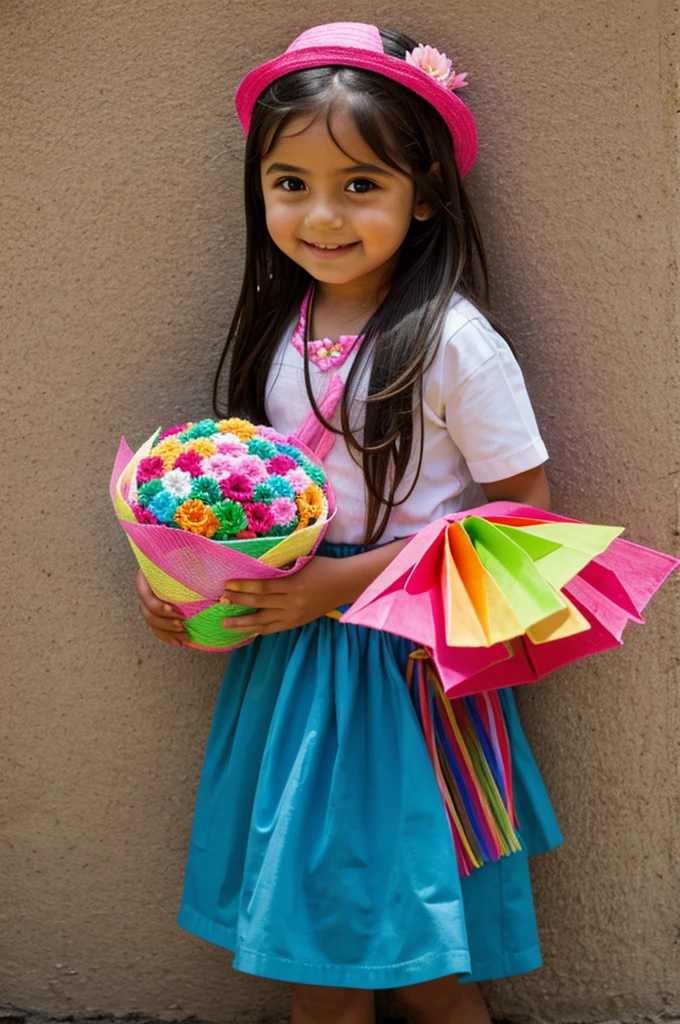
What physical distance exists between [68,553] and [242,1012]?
1.04 meters

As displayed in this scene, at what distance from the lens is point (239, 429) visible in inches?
73.5

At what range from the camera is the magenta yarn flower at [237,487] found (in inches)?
69.2

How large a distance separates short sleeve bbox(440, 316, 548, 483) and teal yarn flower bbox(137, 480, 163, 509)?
511 mm

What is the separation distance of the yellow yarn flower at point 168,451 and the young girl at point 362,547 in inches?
9.4

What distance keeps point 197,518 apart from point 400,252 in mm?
668

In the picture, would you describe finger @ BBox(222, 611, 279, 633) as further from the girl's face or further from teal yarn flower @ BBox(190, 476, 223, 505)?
the girl's face

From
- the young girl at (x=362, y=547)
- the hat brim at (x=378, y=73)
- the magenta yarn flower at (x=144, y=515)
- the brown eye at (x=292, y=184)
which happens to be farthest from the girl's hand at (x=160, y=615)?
the hat brim at (x=378, y=73)

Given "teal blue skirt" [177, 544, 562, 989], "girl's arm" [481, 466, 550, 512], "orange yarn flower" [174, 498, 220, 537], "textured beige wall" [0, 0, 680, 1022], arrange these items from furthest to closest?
"textured beige wall" [0, 0, 680, 1022] → "girl's arm" [481, 466, 550, 512] → "teal blue skirt" [177, 544, 562, 989] → "orange yarn flower" [174, 498, 220, 537]

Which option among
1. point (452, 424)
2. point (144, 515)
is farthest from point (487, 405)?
point (144, 515)

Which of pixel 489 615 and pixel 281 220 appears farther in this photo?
pixel 281 220

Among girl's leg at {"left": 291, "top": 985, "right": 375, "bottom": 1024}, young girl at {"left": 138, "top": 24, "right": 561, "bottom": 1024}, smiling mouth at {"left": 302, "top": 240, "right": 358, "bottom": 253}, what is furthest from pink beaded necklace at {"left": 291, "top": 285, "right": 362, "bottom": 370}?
girl's leg at {"left": 291, "top": 985, "right": 375, "bottom": 1024}

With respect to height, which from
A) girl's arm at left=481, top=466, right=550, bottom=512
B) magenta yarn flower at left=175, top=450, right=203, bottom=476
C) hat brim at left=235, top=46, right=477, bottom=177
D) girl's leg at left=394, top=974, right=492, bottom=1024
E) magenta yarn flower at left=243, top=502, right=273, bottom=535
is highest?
hat brim at left=235, top=46, right=477, bottom=177

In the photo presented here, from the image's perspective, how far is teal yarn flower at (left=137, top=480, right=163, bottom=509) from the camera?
5.91 feet

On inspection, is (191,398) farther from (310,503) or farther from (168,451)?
(310,503)
